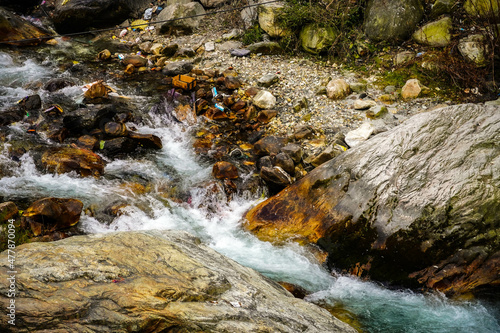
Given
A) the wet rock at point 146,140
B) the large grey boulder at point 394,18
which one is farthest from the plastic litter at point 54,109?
the large grey boulder at point 394,18

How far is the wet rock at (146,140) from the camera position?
6145mm

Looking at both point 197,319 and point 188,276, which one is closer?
point 197,319

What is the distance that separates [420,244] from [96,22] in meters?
11.7

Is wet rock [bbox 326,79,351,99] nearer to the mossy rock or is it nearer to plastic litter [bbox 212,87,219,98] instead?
plastic litter [bbox 212,87,219,98]

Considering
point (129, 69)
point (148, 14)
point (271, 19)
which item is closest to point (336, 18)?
point (271, 19)

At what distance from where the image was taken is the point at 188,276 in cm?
227

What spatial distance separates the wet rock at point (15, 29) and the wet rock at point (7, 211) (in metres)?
6.78

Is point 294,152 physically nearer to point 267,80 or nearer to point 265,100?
point 265,100

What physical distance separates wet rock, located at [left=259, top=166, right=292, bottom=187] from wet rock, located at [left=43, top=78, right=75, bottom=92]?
530 centimetres

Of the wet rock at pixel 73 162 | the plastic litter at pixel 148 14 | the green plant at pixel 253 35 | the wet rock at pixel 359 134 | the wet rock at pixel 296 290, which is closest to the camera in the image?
the wet rock at pixel 296 290

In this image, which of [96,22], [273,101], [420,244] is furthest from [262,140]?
[96,22]

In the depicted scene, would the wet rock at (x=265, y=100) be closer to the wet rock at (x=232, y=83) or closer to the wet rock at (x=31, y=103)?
the wet rock at (x=232, y=83)

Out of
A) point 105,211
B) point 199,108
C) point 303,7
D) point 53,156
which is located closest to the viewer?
point 105,211

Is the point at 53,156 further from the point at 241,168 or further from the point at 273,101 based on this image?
the point at 273,101
